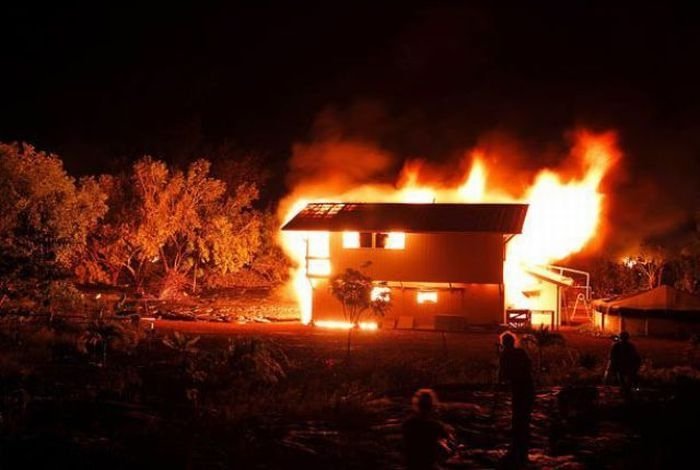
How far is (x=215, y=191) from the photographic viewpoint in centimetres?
4175

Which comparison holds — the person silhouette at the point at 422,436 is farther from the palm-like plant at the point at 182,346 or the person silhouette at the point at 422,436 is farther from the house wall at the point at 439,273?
the house wall at the point at 439,273

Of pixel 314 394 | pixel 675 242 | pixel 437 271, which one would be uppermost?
pixel 675 242

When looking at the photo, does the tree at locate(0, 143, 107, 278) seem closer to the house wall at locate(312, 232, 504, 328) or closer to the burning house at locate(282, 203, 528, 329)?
the burning house at locate(282, 203, 528, 329)

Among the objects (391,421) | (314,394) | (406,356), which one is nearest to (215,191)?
(406,356)

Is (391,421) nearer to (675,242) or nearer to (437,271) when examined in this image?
(437,271)

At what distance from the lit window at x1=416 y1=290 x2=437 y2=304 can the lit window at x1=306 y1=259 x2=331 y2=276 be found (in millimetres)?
4055

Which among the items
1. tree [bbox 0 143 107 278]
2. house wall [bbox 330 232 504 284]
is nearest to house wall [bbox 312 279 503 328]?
house wall [bbox 330 232 504 284]

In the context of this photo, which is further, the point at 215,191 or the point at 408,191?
the point at 215,191

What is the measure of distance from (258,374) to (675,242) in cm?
4111

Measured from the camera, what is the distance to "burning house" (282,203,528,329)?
29750mm

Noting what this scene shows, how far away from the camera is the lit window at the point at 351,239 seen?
103 feet

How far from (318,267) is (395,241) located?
3611 mm

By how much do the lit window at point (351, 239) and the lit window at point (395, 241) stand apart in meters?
1.24

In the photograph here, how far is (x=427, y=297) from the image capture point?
30.8 m
